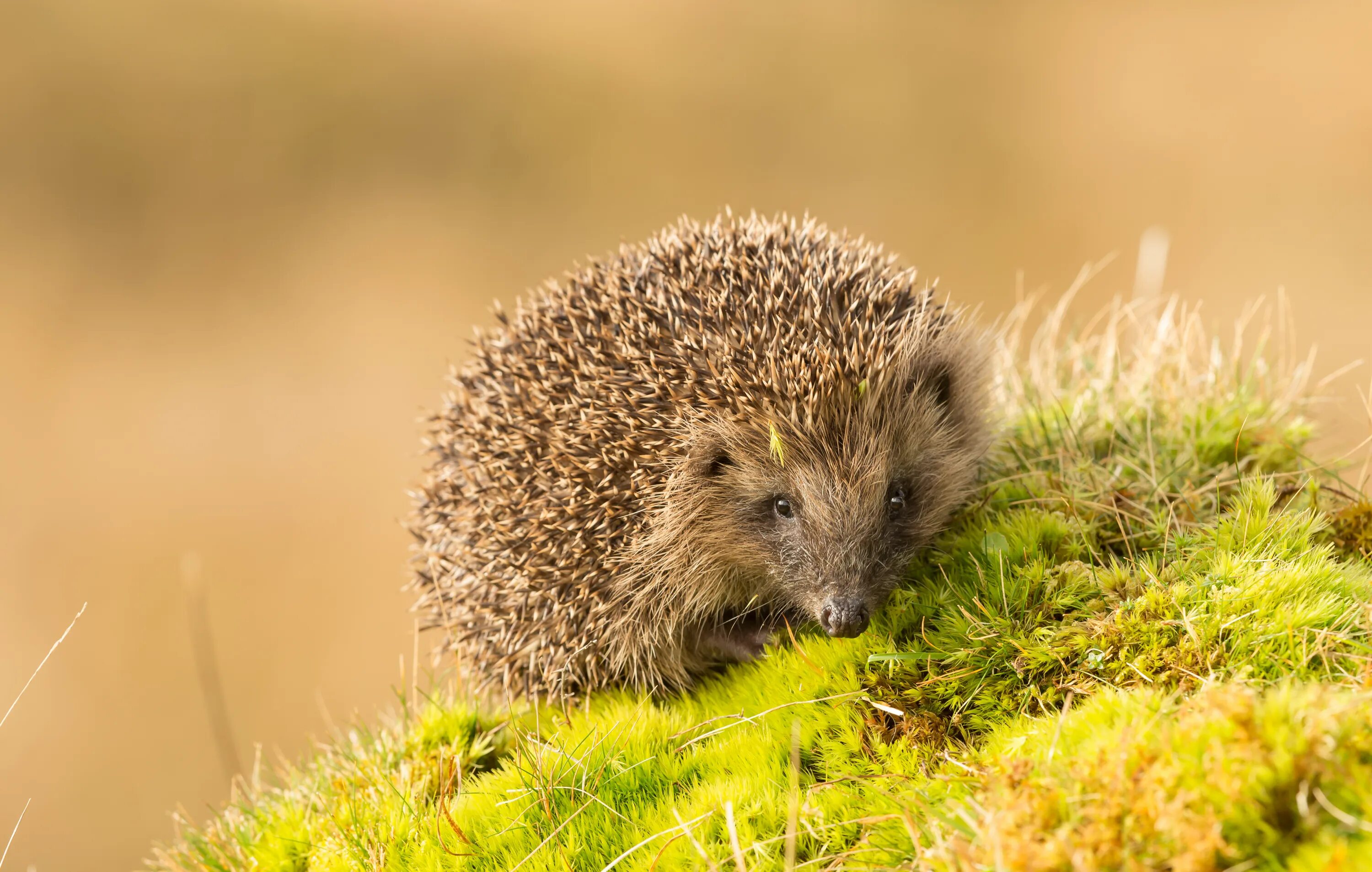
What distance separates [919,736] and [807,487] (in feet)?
3.07

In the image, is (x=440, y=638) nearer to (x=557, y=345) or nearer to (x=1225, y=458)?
(x=557, y=345)

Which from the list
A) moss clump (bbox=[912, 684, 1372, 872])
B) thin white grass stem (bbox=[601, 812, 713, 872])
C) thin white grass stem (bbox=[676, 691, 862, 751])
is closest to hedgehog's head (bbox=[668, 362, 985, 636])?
thin white grass stem (bbox=[676, 691, 862, 751])

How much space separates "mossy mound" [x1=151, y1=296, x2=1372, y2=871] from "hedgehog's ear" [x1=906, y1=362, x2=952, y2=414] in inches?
13.4

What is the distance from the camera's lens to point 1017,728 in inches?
94.4

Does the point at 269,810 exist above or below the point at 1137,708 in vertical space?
above

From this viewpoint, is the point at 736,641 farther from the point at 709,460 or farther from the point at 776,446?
the point at 776,446

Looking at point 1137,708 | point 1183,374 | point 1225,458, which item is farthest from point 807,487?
point 1183,374

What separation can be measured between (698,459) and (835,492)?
0.47m

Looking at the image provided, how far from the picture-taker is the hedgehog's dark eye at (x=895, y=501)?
328cm

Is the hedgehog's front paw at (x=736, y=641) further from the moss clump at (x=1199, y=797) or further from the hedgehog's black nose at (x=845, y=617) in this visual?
the moss clump at (x=1199, y=797)

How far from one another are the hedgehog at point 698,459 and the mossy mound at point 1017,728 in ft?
0.64

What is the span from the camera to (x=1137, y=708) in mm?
2146

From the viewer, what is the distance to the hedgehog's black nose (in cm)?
292

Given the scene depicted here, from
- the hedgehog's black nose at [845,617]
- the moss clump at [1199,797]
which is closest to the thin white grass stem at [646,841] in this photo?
the moss clump at [1199,797]
